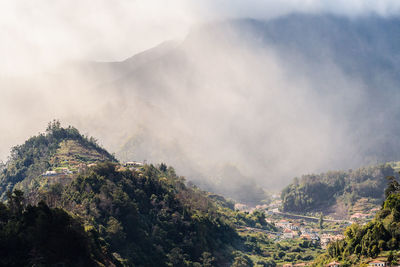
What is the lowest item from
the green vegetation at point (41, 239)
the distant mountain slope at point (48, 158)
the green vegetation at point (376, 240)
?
the green vegetation at point (41, 239)

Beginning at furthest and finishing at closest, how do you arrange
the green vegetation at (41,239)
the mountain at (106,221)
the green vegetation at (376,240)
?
the green vegetation at (376,240)
the mountain at (106,221)
the green vegetation at (41,239)

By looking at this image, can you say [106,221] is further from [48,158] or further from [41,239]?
[48,158]

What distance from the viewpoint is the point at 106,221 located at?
83750mm

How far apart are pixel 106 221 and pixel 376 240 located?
4219 centimetres

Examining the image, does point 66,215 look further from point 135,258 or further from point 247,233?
point 247,233

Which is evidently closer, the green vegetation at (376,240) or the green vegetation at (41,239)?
the green vegetation at (41,239)

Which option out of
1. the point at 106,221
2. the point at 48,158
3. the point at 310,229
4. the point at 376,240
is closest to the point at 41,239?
the point at 106,221

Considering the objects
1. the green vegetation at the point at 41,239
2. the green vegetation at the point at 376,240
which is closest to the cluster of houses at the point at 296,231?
the green vegetation at the point at 376,240

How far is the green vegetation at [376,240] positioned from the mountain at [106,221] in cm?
2326

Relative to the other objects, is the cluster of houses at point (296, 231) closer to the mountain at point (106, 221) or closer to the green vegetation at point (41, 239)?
the mountain at point (106, 221)

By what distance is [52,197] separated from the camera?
8469 centimetres

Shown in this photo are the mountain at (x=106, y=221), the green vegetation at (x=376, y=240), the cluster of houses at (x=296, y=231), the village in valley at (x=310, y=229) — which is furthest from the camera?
the cluster of houses at (x=296, y=231)

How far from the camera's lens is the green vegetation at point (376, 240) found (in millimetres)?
70688

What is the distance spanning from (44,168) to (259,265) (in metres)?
62.6
